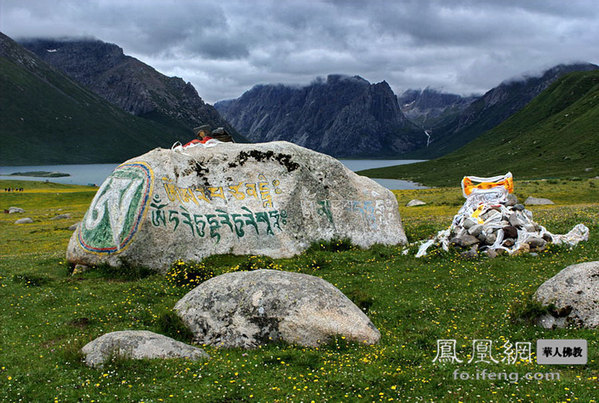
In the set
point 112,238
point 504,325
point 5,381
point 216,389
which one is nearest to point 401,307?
point 504,325

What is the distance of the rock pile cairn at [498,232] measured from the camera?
23.4 meters

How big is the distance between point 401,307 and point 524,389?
7162 mm

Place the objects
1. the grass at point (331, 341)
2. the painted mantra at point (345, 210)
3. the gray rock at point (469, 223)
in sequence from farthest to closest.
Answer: the painted mantra at point (345, 210), the gray rock at point (469, 223), the grass at point (331, 341)

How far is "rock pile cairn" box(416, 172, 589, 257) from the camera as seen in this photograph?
23.4 m

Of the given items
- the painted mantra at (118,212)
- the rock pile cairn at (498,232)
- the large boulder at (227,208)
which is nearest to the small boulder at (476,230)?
the rock pile cairn at (498,232)

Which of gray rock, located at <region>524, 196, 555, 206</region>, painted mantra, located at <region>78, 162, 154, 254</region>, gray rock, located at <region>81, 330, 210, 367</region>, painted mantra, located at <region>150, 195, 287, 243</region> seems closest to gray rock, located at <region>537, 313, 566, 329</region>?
gray rock, located at <region>81, 330, 210, 367</region>

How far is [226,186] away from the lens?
1042 inches

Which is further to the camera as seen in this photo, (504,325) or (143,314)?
(143,314)

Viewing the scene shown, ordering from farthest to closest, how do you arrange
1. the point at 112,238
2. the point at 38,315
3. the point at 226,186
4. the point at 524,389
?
1. the point at 226,186
2. the point at 112,238
3. the point at 38,315
4. the point at 524,389

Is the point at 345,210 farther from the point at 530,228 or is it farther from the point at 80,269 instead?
the point at 80,269

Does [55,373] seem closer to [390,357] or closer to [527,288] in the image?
[390,357]

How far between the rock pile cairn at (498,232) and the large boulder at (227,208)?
14.6 ft

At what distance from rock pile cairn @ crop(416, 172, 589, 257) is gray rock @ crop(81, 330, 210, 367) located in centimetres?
1567

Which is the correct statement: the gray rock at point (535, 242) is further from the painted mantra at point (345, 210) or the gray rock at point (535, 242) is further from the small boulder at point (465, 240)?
the painted mantra at point (345, 210)
